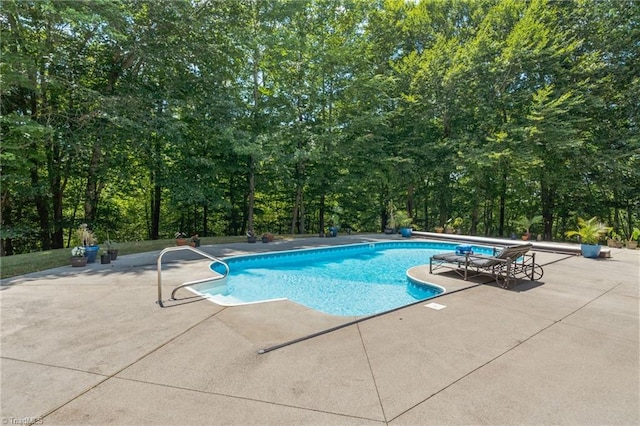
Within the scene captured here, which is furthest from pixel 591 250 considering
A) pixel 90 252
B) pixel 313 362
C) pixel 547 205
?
pixel 90 252

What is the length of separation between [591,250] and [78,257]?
583 inches

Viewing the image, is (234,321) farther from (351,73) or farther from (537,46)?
(537,46)

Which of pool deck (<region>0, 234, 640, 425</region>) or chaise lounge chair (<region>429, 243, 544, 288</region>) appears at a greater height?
chaise lounge chair (<region>429, 243, 544, 288</region>)

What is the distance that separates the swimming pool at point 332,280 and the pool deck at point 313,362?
1334 millimetres

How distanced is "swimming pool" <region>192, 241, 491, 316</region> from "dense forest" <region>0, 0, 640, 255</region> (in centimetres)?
513

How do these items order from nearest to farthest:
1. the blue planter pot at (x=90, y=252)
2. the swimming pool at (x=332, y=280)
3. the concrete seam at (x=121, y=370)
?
1. the concrete seam at (x=121, y=370)
2. the swimming pool at (x=332, y=280)
3. the blue planter pot at (x=90, y=252)

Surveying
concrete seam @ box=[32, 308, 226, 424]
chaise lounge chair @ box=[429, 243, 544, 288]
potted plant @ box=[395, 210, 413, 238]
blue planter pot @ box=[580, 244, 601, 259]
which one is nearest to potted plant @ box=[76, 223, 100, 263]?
concrete seam @ box=[32, 308, 226, 424]

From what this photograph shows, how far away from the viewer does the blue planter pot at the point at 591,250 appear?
9.42 meters

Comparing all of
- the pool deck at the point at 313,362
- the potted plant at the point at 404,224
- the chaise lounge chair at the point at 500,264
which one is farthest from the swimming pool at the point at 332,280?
the potted plant at the point at 404,224

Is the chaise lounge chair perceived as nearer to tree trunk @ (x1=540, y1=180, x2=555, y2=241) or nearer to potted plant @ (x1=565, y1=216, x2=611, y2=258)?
potted plant @ (x1=565, y1=216, x2=611, y2=258)

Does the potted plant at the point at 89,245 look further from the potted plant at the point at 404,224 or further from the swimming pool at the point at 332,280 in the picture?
the potted plant at the point at 404,224

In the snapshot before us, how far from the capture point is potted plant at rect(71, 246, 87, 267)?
298 inches

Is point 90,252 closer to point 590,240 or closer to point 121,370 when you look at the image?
point 121,370

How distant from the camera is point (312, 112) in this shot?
55.9ft
